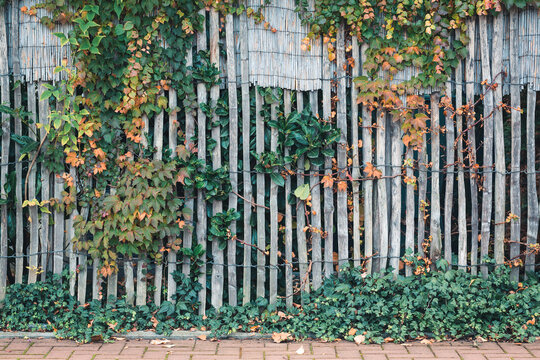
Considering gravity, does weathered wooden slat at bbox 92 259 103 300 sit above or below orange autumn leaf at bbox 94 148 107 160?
below

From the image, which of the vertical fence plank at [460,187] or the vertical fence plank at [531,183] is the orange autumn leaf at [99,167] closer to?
→ the vertical fence plank at [460,187]

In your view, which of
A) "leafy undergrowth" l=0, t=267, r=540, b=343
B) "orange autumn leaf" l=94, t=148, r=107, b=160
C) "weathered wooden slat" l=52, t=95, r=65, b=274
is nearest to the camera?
"leafy undergrowth" l=0, t=267, r=540, b=343

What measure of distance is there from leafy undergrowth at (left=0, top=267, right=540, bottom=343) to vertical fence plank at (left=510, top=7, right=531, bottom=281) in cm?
29

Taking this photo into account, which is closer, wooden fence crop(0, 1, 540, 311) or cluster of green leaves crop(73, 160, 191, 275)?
cluster of green leaves crop(73, 160, 191, 275)

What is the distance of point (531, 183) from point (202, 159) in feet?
9.24

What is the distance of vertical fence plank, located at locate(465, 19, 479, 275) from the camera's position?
4.62 metres

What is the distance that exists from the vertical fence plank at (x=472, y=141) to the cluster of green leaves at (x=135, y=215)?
2.44 m

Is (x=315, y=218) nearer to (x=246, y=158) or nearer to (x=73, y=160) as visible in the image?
(x=246, y=158)

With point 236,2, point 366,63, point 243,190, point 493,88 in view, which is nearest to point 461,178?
point 493,88

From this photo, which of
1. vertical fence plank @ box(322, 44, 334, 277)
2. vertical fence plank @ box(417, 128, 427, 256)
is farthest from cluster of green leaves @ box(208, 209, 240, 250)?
vertical fence plank @ box(417, 128, 427, 256)

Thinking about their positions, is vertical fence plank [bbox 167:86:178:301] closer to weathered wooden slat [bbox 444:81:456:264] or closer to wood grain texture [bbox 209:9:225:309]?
wood grain texture [bbox 209:9:225:309]

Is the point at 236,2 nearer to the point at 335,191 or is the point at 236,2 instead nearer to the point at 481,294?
the point at 335,191

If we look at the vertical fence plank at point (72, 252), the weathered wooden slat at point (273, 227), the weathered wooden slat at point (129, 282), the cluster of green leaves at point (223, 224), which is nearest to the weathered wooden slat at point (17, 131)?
the vertical fence plank at point (72, 252)

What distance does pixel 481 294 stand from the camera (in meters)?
4.45
